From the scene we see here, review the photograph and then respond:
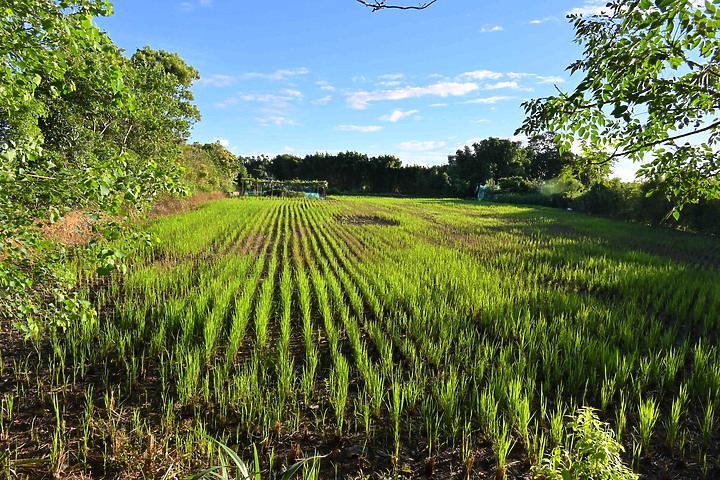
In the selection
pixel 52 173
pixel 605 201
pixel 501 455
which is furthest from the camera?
pixel 605 201

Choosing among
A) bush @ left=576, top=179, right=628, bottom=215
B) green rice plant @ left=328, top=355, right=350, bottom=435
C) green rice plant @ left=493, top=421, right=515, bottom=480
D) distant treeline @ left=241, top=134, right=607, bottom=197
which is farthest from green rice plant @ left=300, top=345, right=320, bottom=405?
distant treeline @ left=241, top=134, right=607, bottom=197

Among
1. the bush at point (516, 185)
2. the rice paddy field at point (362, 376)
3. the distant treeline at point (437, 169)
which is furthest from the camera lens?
the distant treeline at point (437, 169)

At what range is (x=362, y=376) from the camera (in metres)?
3.55

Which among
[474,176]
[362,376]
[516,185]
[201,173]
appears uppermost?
[474,176]

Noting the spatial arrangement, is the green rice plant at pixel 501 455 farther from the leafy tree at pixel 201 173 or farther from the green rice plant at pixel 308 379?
the leafy tree at pixel 201 173

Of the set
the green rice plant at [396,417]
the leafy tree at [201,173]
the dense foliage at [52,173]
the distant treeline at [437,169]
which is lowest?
the green rice plant at [396,417]

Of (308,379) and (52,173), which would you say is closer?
(52,173)

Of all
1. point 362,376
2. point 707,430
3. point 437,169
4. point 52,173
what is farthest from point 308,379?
point 437,169

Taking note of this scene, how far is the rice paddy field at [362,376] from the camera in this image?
2.44 metres

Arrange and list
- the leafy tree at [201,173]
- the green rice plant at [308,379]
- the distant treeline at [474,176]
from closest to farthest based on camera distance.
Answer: the green rice plant at [308,379]
the distant treeline at [474,176]
the leafy tree at [201,173]

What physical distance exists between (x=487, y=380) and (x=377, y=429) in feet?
4.49

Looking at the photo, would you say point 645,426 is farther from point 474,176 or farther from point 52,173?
point 474,176

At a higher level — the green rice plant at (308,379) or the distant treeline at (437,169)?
the distant treeline at (437,169)

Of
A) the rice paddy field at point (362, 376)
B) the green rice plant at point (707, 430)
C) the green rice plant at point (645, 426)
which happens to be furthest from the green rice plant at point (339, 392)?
the green rice plant at point (707, 430)
